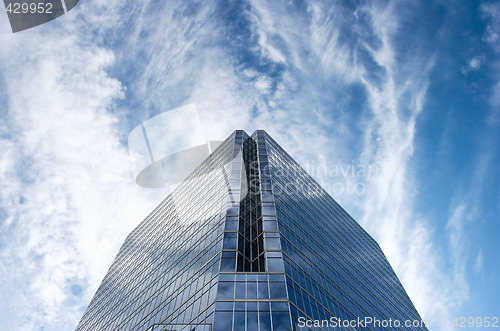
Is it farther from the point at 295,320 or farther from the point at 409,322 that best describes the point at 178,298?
the point at 409,322

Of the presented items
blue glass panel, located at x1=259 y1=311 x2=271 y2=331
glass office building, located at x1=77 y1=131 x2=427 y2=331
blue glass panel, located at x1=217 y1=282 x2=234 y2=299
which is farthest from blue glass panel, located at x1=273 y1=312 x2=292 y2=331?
blue glass panel, located at x1=217 y1=282 x2=234 y2=299

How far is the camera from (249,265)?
32.2 m

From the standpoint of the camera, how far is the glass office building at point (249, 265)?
27.6 metres

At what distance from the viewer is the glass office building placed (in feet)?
90.5

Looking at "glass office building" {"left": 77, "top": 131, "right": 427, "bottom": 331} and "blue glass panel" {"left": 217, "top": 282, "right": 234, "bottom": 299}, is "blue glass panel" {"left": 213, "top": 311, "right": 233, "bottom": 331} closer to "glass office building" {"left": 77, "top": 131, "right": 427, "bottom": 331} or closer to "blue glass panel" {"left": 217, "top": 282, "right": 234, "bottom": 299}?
"glass office building" {"left": 77, "top": 131, "right": 427, "bottom": 331}

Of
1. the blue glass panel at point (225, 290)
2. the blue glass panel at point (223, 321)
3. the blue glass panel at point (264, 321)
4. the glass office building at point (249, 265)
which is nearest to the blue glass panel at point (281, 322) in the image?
the glass office building at point (249, 265)

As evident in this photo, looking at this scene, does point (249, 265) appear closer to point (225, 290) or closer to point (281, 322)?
point (225, 290)

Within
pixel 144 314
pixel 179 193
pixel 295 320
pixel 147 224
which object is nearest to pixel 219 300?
pixel 295 320

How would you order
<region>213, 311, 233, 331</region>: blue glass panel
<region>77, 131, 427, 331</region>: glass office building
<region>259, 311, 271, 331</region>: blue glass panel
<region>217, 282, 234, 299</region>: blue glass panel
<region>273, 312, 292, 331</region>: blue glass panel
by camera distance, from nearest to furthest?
1. <region>259, 311, 271, 331</region>: blue glass panel
2. <region>273, 312, 292, 331</region>: blue glass panel
3. <region>213, 311, 233, 331</region>: blue glass panel
4. <region>217, 282, 234, 299</region>: blue glass panel
5. <region>77, 131, 427, 331</region>: glass office building

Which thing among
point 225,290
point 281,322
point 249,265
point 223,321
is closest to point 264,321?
point 281,322

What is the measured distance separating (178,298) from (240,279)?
9482 mm

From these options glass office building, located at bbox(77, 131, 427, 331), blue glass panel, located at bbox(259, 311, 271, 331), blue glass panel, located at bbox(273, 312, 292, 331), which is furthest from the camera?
glass office building, located at bbox(77, 131, 427, 331)

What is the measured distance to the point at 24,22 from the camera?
189 feet

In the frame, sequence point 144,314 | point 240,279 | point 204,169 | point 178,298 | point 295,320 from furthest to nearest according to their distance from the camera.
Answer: point 204,169 < point 144,314 < point 178,298 < point 240,279 < point 295,320
